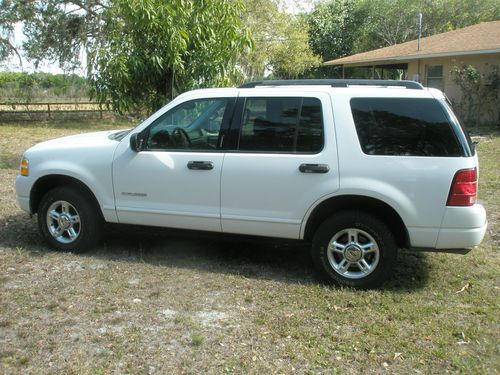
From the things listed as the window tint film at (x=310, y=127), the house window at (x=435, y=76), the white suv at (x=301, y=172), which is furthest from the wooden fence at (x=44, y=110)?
the window tint film at (x=310, y=127)

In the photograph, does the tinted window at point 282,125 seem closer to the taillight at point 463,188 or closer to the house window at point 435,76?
the taillight at point 463,188

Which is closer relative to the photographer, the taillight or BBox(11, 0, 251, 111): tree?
the taillight

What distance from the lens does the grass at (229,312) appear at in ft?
11.5

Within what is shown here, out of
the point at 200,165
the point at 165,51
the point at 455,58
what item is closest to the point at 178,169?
the point at 200,165

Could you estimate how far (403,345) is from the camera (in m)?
3.74

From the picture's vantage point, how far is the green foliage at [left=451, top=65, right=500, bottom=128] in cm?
1731

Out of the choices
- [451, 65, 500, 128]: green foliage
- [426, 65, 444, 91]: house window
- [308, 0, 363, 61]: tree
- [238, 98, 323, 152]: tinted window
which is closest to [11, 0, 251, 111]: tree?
[238, 98, 323, 152]: tinted window

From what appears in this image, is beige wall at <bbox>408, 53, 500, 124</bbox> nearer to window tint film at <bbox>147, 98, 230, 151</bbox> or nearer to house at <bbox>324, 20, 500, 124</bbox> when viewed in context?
house at <bbox>324, 20, 500, 124</bbox>

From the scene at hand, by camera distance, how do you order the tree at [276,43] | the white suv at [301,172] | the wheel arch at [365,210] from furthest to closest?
the tree at [276,43] → the wheel arch at [365,210] → the white suv at [301,172]

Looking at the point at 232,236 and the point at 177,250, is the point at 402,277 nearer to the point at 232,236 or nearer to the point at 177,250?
the point at 232,236

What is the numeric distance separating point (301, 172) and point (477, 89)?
15075mm

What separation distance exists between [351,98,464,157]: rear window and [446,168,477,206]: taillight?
178 mm

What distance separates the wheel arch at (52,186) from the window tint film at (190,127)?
2.86ft

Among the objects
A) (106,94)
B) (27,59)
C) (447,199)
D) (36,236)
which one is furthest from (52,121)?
(447,199)
